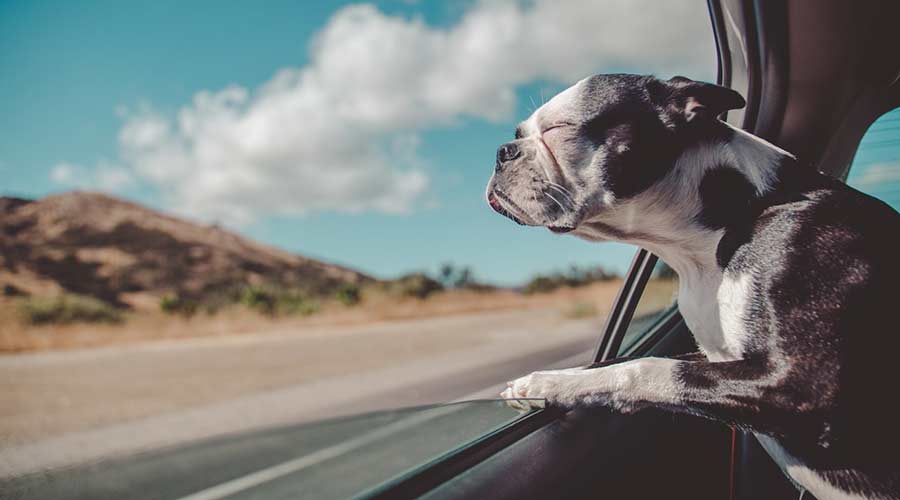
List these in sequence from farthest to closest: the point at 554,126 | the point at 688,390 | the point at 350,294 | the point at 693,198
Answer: the point at 350,294
the point at 554,126
the point at 693,198
the point at 688,390

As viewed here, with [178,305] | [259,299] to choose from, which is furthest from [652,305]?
[259,299]

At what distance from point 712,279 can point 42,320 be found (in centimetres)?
359

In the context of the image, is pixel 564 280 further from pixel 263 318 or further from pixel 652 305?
pixel 263 318

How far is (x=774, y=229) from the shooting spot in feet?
5.37

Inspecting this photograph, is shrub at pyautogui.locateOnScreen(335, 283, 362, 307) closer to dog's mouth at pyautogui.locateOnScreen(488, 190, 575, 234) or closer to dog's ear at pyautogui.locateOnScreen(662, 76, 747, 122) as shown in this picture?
dog's mouth at pyautogui.locateOnScreen(488, 190, 575, 234)

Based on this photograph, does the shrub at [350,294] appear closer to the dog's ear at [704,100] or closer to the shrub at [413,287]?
the shrub at [413,287]

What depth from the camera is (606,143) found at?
1874mm

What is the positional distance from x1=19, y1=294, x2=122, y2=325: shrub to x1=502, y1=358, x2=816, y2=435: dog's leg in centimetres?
294

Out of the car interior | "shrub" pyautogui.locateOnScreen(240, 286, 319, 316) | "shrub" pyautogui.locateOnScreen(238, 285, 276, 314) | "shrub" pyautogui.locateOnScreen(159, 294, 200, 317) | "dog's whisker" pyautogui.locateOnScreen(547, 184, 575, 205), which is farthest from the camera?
"shrub" pyautogui.locateOnScreen(240, 286, 319, 316)

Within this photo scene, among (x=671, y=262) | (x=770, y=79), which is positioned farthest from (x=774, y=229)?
(x=770, y=79)

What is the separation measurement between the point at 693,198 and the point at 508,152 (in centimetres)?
65

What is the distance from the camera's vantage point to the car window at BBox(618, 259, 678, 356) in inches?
104

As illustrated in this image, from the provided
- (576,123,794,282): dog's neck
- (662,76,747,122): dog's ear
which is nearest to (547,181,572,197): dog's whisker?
(576,123,794,282): dog's neck

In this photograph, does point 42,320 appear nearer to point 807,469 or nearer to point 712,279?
point 712,279
